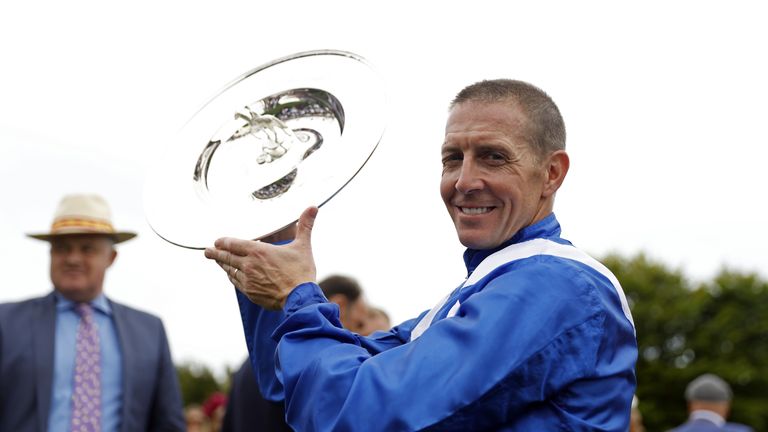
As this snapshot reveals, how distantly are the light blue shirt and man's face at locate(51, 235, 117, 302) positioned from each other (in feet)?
0.30

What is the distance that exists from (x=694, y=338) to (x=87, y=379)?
143 feet

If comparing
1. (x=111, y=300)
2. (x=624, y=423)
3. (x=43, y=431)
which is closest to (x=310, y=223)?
(x=624, y=423)

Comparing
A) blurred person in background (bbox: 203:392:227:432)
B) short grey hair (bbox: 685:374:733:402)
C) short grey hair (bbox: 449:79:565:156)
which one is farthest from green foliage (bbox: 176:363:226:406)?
short grey hair (bbox: 449:79:565:156)

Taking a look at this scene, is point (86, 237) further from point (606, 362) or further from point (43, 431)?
point (606, 362)

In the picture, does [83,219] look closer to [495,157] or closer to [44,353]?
[44,353]

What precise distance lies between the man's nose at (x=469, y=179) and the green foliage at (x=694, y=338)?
43387 millimetres

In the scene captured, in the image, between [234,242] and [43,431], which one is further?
[43,431]

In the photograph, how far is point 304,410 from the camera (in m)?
3.09

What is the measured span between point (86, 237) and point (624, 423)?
460 cm

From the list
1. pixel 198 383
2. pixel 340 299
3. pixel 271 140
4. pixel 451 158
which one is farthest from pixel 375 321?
pixel 198 383

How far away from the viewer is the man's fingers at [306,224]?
332cm

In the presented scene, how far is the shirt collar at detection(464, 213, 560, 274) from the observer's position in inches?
136

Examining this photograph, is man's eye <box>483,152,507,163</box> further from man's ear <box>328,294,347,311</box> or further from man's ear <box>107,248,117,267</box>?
man's ear <box>107,248,117,267</box>

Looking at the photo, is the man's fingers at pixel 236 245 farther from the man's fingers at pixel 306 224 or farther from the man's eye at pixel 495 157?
the man's eye at pixel 495 157
